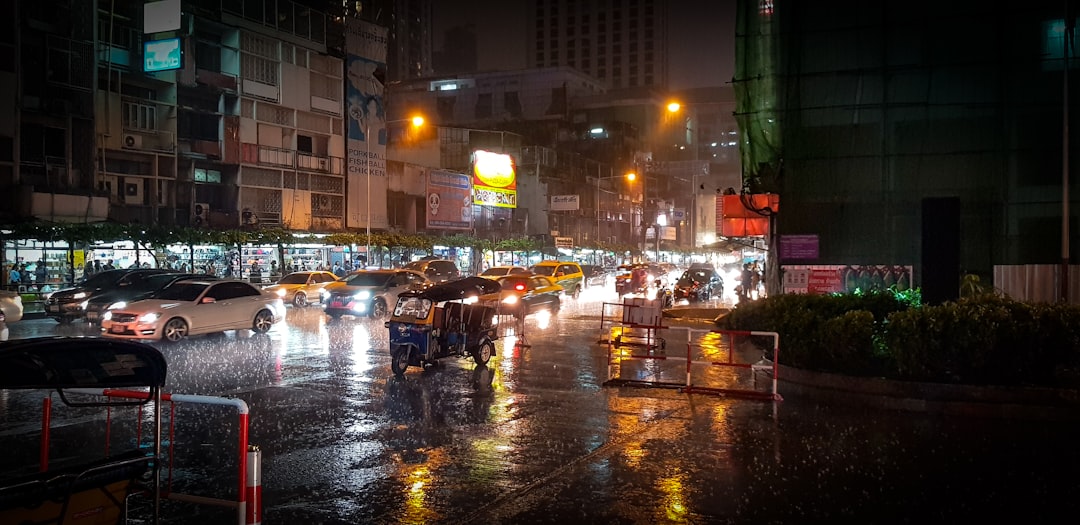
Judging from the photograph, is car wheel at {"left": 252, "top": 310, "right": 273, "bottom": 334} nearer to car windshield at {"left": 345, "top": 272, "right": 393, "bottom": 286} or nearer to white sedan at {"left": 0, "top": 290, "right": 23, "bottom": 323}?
car windshield at {"left": 345, "top": 272, "right": 393, "bottom": 286}

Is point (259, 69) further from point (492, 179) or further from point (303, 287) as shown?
point (303, 287)

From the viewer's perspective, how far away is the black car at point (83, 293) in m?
25.6

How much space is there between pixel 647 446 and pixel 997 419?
493 cm

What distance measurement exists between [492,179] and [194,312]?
32.2 meters

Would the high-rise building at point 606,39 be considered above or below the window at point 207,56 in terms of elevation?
above

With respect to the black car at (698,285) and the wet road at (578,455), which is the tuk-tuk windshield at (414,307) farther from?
the black car at (698,285)

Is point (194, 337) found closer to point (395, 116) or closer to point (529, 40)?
point (395, 116)

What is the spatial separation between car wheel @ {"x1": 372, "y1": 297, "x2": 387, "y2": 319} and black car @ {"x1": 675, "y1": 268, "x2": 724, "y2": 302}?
590 inches

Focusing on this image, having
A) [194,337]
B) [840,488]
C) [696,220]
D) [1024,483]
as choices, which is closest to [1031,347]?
[1024,483]

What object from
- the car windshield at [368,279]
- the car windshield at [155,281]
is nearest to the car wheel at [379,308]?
the car windshield at [368,279]

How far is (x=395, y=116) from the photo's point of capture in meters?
95.9

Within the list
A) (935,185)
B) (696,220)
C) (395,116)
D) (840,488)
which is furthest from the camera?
(696,220)

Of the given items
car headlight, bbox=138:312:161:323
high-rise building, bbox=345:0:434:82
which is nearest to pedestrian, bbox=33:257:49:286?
car headlight, bbox=138:312:161:323

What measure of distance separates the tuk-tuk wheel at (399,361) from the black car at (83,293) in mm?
15166
